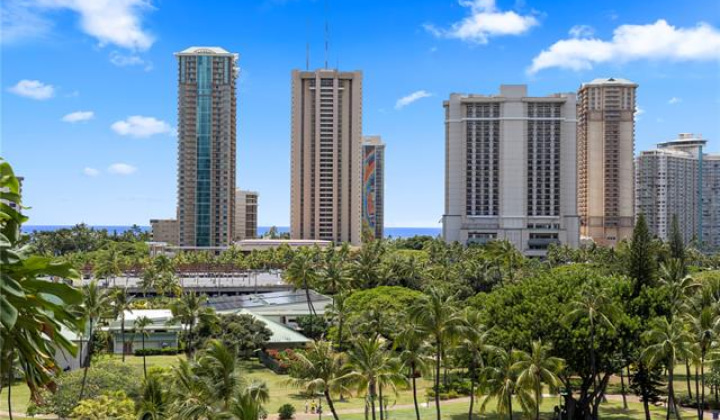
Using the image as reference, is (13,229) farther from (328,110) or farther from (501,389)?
(328,110)

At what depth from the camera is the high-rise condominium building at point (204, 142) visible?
616 feet

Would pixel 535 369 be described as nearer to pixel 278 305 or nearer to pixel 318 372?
pixel 318 372

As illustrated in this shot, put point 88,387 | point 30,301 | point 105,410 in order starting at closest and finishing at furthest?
point 30,301, point 105,410, point 88,387

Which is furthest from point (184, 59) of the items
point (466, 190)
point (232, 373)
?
point (232, 373)

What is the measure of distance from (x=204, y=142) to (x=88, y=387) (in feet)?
467

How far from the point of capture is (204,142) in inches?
7421

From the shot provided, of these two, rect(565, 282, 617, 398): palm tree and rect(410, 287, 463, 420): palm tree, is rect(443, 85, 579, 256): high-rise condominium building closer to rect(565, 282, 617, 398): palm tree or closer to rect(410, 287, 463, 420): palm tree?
rect(565, 282, 617, 398): palm tree

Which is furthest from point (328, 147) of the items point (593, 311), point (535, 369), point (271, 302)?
point (535, 369)

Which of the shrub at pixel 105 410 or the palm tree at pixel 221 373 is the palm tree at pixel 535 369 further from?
the shrub at pixel 105 410

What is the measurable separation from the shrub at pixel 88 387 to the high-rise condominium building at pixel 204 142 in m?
136

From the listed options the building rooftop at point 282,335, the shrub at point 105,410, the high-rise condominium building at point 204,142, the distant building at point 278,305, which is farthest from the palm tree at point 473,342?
the high-rise condominium building at point 204,142

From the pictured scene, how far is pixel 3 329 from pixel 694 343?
159ft

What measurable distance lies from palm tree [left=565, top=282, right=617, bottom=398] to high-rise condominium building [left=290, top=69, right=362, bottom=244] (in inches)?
5770

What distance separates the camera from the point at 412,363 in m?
43.6
